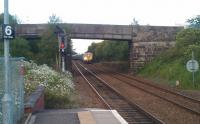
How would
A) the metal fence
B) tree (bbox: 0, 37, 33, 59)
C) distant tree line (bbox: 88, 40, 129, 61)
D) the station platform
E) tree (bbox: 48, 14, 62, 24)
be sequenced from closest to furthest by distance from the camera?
the metal fence
the station platform
tree (bbox: 0, 37, 33, 59)
tree (bbox: 48, 14, 62, 24)
distant tree line (bbox: 88, 40, 129, 61)

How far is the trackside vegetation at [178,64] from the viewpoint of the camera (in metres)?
38.5

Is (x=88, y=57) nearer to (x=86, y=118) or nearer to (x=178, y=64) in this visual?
(x=178, y=64)

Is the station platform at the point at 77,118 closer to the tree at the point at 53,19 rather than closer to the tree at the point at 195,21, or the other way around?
the tree at the point at 195,21

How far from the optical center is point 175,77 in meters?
42.0

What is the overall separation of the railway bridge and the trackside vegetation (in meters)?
1.80

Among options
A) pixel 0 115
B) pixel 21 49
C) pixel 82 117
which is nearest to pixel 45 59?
pixel 21 49

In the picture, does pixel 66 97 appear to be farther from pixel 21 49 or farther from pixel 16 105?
pixel 21 49

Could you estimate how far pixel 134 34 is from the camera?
60.1m

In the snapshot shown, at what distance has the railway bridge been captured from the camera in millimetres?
59175

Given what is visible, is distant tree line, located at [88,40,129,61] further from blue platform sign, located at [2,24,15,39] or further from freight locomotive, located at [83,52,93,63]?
blue platform sign, located at [2,24,15,39]

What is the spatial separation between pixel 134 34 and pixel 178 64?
15.6 meters

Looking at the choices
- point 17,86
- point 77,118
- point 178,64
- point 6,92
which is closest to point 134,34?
point 178,64

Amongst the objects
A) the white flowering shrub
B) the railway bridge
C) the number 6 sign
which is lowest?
the white flowering shrub

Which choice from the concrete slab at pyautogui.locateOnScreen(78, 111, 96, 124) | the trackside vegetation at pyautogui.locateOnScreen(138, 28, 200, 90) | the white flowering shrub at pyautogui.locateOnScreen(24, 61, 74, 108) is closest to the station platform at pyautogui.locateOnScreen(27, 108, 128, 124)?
the concrete slab at pyautogui.locateOnScreen(78, 111, 96, 124)
